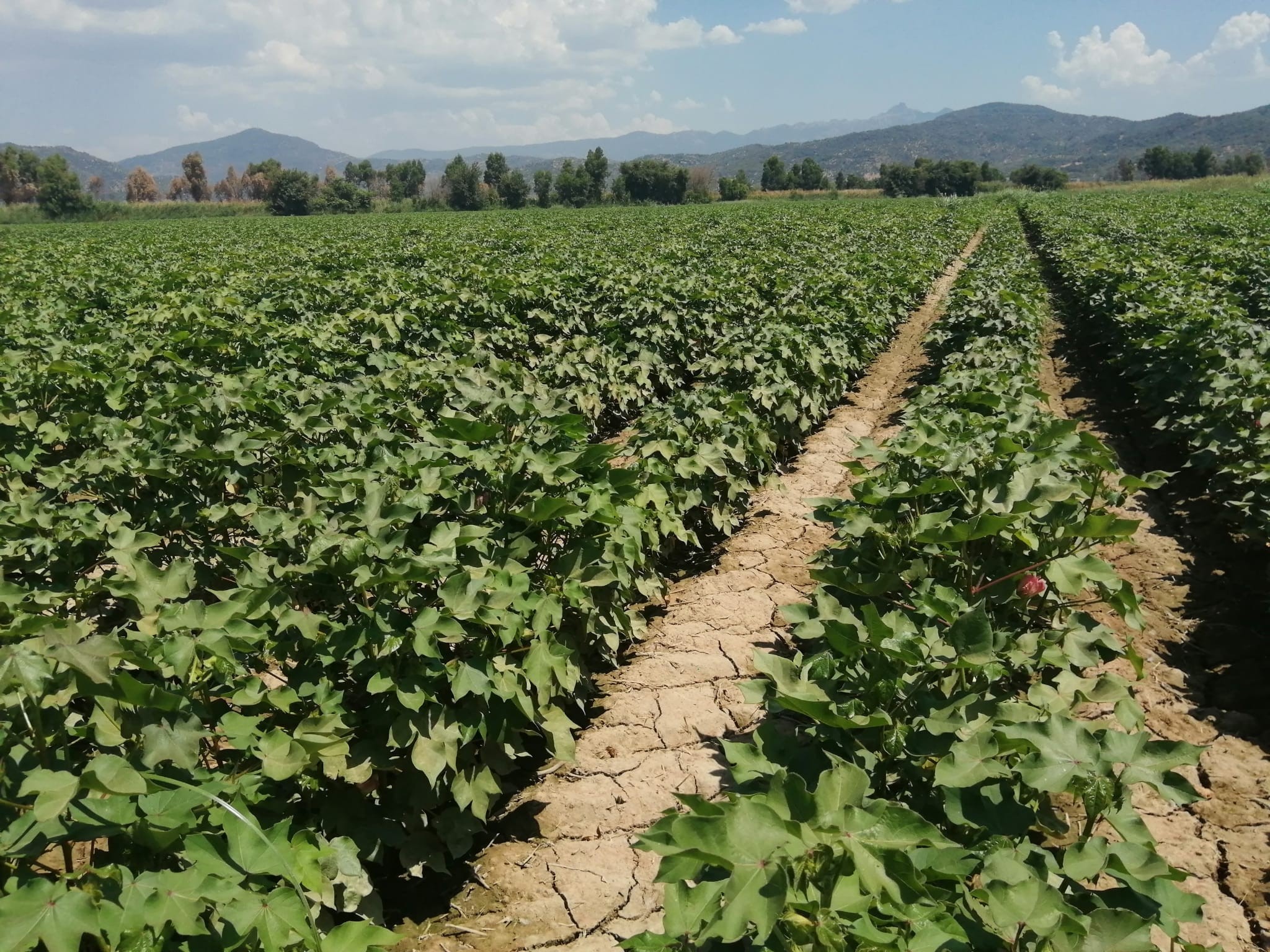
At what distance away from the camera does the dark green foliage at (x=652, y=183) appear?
8425cm

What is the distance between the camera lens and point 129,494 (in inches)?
148

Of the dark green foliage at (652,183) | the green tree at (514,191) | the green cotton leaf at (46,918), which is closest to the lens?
the green cotton leaf at (46,918)

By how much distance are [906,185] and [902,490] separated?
9069cm

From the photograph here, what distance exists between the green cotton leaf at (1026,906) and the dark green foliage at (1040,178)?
316 ft

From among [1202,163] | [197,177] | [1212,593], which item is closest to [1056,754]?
[1212,593]

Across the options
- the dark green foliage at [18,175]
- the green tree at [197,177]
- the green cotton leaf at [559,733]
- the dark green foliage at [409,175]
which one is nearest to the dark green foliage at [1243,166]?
the dark green foliage at [409,175]

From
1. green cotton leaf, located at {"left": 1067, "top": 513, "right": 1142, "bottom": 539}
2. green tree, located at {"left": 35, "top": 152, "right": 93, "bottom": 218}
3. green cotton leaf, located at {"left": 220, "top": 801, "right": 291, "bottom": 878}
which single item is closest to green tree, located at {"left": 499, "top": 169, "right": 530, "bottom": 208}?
green tree, located at {"left": 35, "top": 152, "right": 93, "bottom": 218}

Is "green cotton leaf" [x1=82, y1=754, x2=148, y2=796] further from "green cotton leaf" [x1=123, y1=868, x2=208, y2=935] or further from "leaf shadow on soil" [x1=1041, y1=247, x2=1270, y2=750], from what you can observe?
"leaf shadow on soil" [x1=1041, y1=247, x2=1270, y2=750]

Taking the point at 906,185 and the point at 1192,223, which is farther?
the point at 906,185

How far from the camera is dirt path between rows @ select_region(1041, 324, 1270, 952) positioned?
2592 mm

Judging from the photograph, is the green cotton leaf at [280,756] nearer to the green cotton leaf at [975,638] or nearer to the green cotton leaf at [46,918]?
the green cotton leaf at [46,918]

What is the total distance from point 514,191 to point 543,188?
5.45m

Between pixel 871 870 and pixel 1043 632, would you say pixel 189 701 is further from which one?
pixel 1043 632

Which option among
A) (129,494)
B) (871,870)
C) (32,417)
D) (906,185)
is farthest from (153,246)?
(906,185)
